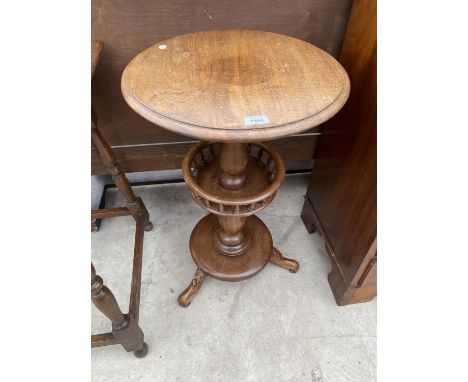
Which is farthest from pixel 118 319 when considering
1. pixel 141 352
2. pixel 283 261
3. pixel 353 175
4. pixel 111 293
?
pixel 353 175

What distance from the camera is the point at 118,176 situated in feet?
4.46

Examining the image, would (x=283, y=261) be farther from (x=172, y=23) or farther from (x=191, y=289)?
(x=172, y=23)

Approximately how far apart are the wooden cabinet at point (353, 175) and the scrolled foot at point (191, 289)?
1.88ft

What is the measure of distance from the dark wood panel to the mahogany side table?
375 mm

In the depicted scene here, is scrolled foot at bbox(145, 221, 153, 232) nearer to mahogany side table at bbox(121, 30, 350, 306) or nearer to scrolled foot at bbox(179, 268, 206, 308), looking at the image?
scrolled foot at bbox(179, 268, 206, 308)

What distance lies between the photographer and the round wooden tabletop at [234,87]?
0.63 meters

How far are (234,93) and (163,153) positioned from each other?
2.80 feet

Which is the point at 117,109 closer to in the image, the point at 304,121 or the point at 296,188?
the point at 304,121

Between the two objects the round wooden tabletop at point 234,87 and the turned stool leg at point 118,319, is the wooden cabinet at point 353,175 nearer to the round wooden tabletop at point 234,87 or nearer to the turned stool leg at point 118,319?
the round wooden tabletop at point 234,87

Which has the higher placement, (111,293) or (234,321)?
(111,293)

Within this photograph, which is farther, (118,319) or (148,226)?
(148,226)

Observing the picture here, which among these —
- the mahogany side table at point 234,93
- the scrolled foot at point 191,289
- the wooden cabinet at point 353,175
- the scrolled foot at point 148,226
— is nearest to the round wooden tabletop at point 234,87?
the mahogany side table at point 234,93

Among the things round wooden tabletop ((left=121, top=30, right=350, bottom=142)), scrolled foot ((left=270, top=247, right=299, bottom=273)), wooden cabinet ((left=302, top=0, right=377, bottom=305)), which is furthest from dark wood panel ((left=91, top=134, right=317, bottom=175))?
round wooden tabletop ((left=121, top=30, right=350, bottom=142))

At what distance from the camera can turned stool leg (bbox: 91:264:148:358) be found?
91 cm
